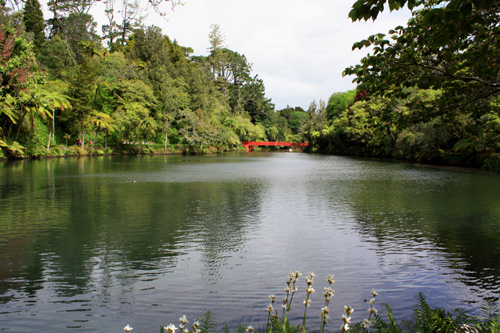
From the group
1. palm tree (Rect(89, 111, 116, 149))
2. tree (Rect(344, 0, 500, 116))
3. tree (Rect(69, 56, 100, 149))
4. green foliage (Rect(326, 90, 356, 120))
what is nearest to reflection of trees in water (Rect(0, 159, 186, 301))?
tree (Rect(344, 0, 500, 116))

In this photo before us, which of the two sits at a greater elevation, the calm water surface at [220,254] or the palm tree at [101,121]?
the palm tree at [101,121]

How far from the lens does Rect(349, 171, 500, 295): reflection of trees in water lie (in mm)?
7301

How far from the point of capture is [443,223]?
10.9 meters

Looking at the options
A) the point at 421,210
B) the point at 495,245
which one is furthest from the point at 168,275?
the point at 421,210

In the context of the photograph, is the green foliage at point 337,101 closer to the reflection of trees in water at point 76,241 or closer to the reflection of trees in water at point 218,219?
the reflection of trees in water at point 218,219

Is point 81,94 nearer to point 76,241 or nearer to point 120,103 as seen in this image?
point 120,103

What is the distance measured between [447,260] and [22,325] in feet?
23.8

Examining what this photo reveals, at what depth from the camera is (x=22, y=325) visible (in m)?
4.65

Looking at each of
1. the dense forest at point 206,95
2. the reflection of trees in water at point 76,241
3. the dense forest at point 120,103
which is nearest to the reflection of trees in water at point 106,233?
the reflection of trees in water at point 76,241

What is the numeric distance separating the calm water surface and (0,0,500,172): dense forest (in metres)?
2.44

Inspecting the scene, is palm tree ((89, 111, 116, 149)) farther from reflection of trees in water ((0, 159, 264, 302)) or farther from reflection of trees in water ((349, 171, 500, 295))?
reflection of trees in water ((349, 171, 500, 295))

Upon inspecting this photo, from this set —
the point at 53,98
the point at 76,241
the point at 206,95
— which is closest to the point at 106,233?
the point at 76,241

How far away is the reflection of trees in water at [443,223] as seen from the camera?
7.30 metres

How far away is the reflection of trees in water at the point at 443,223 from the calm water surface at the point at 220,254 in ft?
0.15
